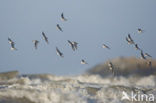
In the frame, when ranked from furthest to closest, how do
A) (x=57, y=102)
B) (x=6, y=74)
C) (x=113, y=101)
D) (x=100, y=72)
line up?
(x=100, y=72) < (x=6, y=74) < (x=113, y=101) < (x=57, y=102)

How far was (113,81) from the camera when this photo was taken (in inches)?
698

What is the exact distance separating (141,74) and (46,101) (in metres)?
8.52

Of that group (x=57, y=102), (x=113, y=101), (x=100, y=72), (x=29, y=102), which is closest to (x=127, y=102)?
(x=113, y=101)

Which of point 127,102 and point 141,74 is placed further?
point 141,74

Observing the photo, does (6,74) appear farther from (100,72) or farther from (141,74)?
(141,74)

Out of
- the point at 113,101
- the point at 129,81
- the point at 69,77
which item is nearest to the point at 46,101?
the point at 113,101

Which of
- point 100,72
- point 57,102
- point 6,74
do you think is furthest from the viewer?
point 100,72

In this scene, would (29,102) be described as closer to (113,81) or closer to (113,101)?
(113,101)

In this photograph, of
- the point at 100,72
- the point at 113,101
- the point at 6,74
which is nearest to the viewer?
the point at 113,101

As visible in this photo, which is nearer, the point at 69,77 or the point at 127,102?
the point at 127,102

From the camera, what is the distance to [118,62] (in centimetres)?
1986

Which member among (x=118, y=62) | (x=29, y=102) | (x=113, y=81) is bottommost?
(x=29, y=102)

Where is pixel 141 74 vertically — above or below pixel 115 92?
above

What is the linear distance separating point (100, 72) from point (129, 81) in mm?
1863
